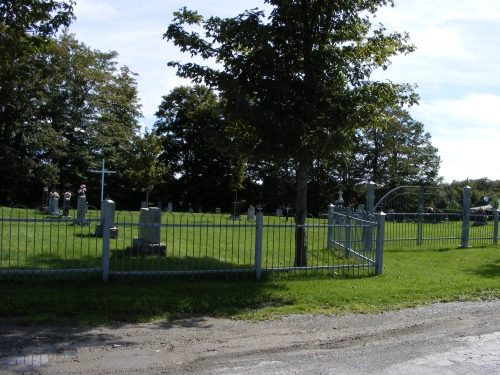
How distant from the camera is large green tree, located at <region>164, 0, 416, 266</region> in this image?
10375 mm

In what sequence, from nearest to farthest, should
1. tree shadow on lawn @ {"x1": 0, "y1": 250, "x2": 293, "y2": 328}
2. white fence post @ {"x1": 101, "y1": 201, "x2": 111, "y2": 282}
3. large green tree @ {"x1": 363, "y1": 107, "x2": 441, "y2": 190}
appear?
tree shadow on lawn @ {"x1": 0, "y1": 250, "x2": 293, "y2": 328} < white fence post @ {"x1": 101, "y1": 201, "x2": 111, "y2": 282} < large green tree @ {"x1": 363, "y1": 107, "x2": 441, "y2": 190}

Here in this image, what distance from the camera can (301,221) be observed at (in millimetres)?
11195

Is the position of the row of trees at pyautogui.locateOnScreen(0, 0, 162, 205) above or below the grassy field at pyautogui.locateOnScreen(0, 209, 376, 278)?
above

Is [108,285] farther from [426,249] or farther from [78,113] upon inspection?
[78,113]

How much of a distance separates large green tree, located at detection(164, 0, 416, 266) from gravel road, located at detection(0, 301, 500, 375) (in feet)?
12.8

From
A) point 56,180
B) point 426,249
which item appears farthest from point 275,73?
point 56,180

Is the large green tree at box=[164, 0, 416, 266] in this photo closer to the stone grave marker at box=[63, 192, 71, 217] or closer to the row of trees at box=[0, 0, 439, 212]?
the row of trees at box=[0, 0, 439, 212]

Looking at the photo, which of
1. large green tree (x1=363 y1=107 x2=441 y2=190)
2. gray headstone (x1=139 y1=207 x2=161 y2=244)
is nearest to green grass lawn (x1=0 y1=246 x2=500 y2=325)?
gray headstone (x1=139 y1=207 x2=161 y2=244)

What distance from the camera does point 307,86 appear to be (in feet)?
35.7

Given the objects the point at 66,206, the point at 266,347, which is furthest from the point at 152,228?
the point at 66,206

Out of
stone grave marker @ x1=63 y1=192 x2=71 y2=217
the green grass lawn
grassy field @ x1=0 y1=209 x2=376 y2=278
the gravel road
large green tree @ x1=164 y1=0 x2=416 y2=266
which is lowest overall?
the gravel road

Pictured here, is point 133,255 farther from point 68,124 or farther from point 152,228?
point 68,124

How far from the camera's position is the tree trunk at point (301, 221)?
11.1 meters

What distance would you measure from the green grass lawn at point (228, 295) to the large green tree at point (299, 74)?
1.75 metres
